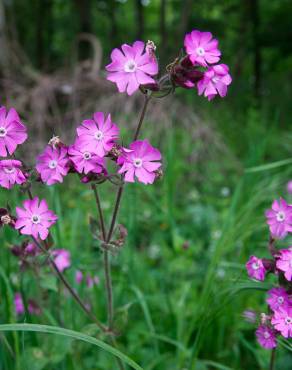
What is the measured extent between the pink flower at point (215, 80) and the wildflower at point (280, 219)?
28 centimetres

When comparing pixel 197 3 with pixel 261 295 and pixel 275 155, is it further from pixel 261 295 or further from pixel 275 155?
pixel 261 295

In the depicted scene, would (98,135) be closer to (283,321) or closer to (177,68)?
(177,68)

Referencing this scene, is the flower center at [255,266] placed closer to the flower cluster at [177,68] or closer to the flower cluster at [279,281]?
the flower cluster at [279,281]

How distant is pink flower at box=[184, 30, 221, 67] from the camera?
929mm

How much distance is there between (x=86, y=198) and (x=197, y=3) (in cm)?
350

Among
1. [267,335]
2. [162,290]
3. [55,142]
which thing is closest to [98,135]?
[55,142]

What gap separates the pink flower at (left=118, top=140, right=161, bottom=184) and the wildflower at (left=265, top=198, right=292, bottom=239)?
0.30m

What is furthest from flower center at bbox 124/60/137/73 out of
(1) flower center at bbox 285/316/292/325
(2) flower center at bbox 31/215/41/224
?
(1) flower center at bbox 285/316/292/325

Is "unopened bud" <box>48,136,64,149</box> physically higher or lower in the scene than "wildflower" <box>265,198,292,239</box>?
higher

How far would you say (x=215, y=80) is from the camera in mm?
953

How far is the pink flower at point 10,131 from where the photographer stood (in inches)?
37.2

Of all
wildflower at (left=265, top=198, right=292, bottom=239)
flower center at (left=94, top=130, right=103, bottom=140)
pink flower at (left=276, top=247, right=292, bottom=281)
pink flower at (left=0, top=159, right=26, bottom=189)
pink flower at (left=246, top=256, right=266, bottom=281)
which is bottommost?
pink flower at (left=246, top=256, right=266, bottom=281)

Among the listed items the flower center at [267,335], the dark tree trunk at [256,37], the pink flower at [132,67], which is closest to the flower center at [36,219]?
the pink flower at [132,67]

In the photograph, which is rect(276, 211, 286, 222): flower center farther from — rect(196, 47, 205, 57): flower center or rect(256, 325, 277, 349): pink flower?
rect(196, 47, 205, 57): flower center
